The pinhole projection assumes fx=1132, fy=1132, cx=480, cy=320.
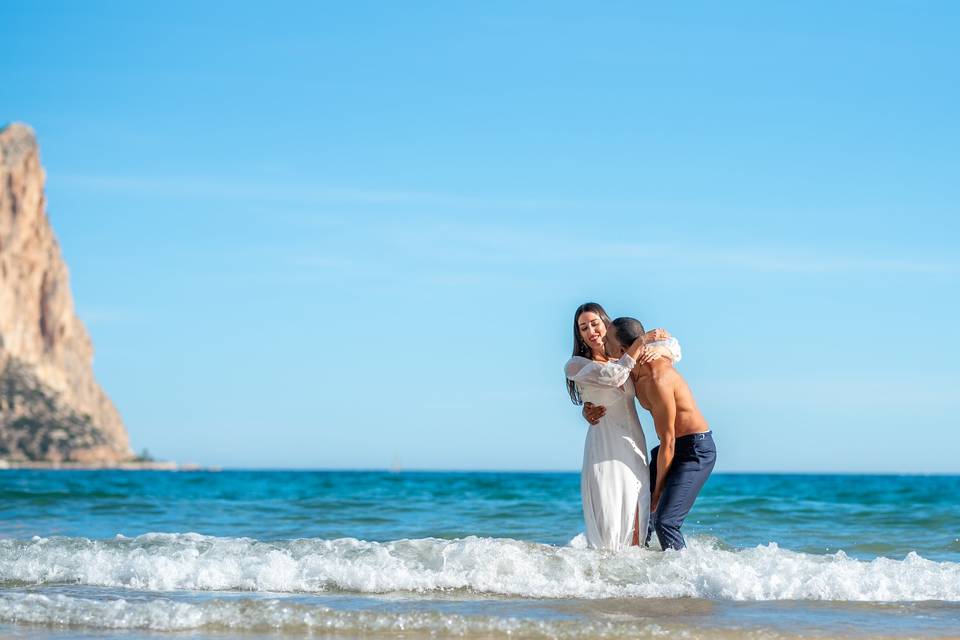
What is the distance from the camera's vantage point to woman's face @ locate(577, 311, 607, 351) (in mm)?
7656

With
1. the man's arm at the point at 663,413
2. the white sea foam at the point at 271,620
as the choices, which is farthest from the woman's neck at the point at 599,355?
the white sea foam at the point at 271,620

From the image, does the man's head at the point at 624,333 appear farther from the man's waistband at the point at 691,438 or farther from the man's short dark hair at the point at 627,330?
the man's waistband at the point at 691,438

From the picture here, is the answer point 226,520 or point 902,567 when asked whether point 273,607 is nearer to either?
point 902,567

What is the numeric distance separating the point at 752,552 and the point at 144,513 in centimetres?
1007

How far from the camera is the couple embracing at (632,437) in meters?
7.59

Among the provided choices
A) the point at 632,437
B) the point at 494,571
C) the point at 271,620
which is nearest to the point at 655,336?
the point at 632,437

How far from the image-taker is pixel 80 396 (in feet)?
393

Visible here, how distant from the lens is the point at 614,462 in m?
7.78

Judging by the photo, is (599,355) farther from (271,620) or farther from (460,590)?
(271,620)

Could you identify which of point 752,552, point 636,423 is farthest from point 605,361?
point 752,552

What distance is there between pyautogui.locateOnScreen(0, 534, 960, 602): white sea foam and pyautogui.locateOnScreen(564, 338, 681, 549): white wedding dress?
0.24m

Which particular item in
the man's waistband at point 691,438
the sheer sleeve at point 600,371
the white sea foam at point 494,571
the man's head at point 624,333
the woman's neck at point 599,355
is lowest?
the white sea foam at point 494,571

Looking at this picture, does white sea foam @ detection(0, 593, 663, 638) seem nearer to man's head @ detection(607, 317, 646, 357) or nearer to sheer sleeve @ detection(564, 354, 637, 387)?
sheer sleeve @ detection(564, 354, 637, 387)

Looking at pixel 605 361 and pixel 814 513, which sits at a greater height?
pixel 605 361
